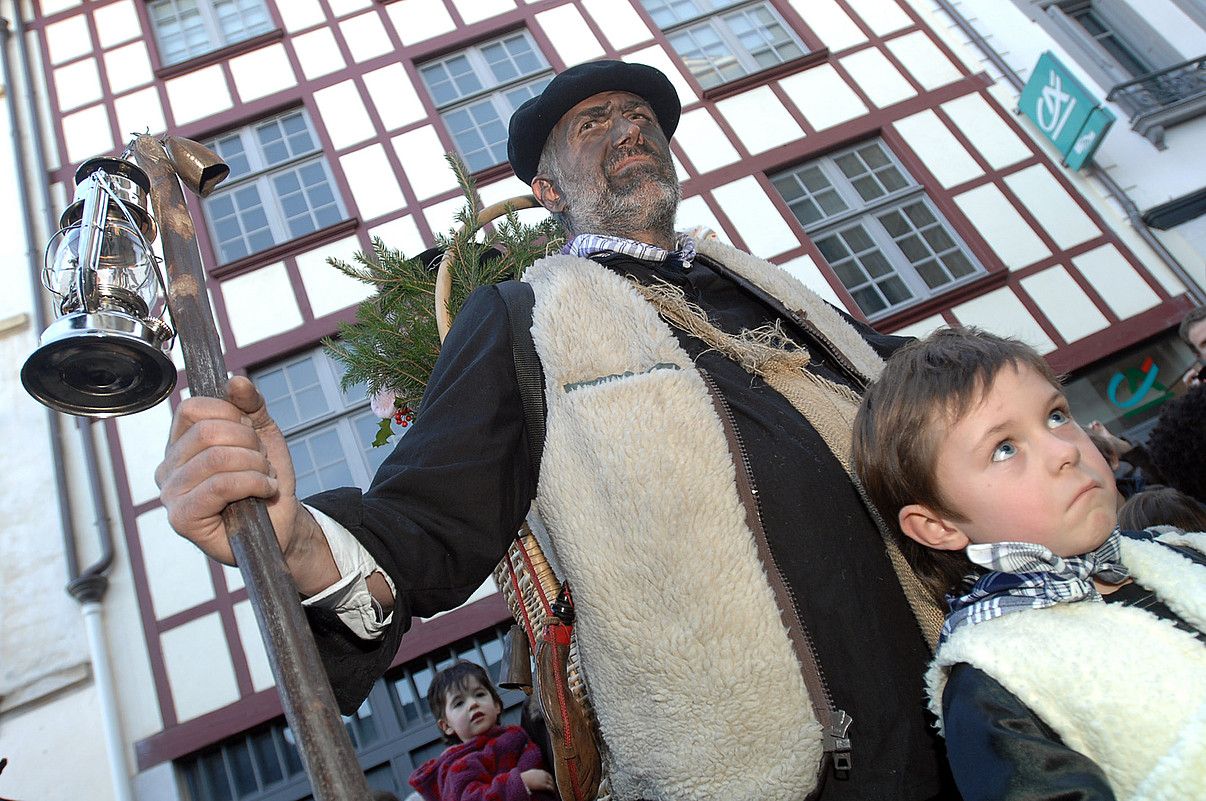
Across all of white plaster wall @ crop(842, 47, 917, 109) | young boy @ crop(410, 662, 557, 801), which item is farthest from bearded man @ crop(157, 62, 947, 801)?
white plaster wall @ crop(842, 47, 917, 109)

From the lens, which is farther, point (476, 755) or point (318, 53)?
point (318, 53)

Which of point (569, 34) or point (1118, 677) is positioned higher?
point (569, 34)

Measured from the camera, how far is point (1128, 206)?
814 cm

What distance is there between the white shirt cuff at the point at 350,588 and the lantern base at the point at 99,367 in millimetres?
333

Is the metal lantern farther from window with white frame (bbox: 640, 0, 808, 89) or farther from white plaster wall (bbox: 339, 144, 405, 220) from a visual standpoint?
window with white frame (bbox: 640, 0, 808, 89)

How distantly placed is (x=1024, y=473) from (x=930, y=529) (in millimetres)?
190

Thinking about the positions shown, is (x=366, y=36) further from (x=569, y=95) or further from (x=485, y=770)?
(x=485, y=770)

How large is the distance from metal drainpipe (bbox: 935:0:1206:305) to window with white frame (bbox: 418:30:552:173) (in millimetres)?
4257

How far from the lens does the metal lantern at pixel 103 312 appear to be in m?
1.35

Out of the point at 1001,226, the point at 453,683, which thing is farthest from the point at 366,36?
the point at 453,683

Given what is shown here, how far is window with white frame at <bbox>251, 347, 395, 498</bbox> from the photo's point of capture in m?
7.60

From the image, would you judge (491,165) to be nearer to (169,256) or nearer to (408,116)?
(408,116)

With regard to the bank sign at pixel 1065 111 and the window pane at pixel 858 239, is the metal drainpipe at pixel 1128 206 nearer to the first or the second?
the bank sign at pixel 1065 111

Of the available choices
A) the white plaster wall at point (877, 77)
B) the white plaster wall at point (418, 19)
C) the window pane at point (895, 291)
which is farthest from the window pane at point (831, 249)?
the white plaster wall at point (418, 19)
